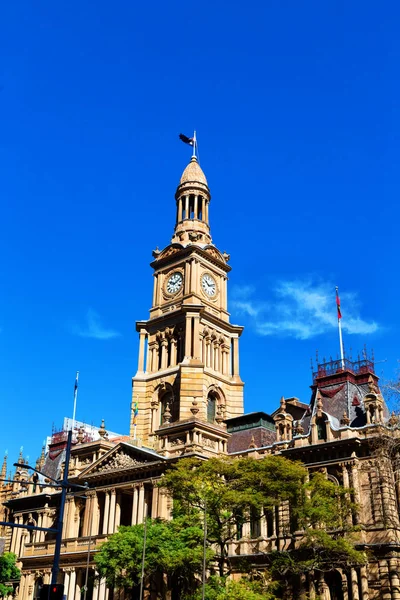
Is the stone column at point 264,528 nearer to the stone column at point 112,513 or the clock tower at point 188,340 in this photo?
the clock tower at point 188,340

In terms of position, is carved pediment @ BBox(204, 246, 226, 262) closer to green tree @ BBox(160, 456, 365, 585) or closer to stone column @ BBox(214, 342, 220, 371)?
stone column @ BBox(214, 342, 220, 371)

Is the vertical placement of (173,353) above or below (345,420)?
above

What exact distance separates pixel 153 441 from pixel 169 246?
71.7 ft

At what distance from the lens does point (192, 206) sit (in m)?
77.2

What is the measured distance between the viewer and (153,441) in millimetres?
62312

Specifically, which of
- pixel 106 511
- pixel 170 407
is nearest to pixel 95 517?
pixel 106 511

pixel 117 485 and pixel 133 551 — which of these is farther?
pixel 117 485

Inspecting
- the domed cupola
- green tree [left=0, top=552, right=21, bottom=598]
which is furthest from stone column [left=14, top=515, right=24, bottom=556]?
the domed cupola

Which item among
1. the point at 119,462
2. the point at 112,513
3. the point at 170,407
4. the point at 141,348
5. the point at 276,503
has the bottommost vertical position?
the point at 276,503

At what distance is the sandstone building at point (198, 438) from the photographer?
43688 millimetres

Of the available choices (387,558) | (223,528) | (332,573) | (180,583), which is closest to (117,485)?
(180,583)

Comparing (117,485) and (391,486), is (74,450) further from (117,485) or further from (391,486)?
(391,486)

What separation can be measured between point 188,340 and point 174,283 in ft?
28.7

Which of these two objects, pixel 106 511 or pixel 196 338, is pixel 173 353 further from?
pixel 106 511
